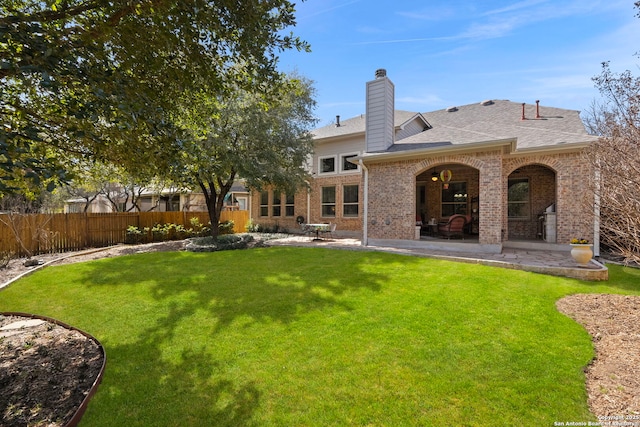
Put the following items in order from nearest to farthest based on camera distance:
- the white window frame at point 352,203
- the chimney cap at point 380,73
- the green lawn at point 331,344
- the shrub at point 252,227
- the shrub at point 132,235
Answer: the green lawn at point 331,344
the chimney cap at point 380,73
the shrub at point 132,235
the white window frame at point 352,203
the shrub at point 252,227

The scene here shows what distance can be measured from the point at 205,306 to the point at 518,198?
479 inches

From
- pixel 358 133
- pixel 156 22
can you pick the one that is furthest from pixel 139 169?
pixel 358 133

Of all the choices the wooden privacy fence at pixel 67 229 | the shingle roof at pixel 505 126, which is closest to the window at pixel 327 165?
the shingle roof at pixel 505 126

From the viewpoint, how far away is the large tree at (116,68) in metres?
2.69

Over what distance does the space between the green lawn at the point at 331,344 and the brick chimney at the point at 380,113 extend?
6.55m

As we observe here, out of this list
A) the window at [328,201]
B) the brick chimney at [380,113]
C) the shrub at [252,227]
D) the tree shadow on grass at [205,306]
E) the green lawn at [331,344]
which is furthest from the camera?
the shrub at [252,227]

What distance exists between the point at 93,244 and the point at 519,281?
1503 cm

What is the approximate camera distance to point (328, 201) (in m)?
17.3

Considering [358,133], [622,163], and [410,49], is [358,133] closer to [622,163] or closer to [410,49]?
[410,49]

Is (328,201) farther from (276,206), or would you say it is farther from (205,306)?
(205,306)

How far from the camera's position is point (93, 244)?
1269 cm

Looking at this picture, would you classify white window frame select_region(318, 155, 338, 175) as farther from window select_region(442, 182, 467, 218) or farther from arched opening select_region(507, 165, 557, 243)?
arched opening select_region(507, 165, 557, 243)

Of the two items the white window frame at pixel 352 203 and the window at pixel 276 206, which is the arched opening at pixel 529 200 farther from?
the window at pixel 276 206

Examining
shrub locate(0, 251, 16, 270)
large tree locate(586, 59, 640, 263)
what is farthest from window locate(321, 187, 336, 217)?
shrub locate(0, 251, 16, 270)
